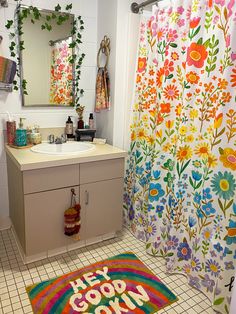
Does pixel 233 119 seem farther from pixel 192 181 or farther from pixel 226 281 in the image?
pixel 226 281

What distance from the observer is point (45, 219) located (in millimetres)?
1917

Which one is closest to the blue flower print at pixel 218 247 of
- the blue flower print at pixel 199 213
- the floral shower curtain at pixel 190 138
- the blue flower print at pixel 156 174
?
the floral shower curtain at pixel 190 138

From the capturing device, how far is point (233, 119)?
143 cm

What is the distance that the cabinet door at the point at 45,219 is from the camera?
6.05 feet

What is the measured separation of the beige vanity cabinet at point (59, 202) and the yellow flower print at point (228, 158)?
0.86m

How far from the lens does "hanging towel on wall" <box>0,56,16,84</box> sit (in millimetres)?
1970

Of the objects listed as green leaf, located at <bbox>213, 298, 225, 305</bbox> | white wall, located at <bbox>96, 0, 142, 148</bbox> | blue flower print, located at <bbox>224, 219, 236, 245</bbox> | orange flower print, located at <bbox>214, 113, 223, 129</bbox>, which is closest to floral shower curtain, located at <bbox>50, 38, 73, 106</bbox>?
white wall, located at <bbox>96, 0, 142, 148</bbox>

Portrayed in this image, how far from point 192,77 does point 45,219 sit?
54.8 inches

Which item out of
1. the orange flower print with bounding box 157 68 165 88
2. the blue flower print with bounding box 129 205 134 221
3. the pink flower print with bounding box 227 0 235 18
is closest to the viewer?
the pink flower print with bounding box 227 0 235 18

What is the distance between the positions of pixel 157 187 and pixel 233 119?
817 mm

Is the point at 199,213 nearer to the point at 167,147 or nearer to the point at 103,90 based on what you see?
the point at 167,147

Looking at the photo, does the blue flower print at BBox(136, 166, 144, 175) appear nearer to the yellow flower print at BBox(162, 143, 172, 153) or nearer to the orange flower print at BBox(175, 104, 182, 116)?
the yellow flower print at BBox(162, 143, 172, 153)

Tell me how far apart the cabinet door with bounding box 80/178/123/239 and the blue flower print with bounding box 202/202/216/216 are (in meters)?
0.76

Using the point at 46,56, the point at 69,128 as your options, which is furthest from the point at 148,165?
the point at 46,56
